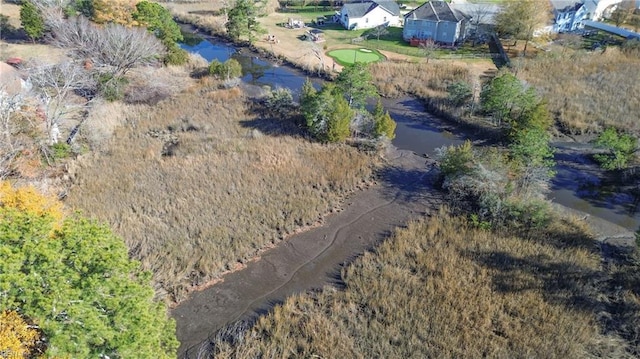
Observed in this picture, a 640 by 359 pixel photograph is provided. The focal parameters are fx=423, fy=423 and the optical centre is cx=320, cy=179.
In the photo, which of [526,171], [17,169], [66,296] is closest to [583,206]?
[526,171]

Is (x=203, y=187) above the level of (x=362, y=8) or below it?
below

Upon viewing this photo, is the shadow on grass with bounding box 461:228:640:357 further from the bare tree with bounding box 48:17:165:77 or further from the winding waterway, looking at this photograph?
the bare tree with bounding box 48:17:165:77

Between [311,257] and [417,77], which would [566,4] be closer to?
[417,77]

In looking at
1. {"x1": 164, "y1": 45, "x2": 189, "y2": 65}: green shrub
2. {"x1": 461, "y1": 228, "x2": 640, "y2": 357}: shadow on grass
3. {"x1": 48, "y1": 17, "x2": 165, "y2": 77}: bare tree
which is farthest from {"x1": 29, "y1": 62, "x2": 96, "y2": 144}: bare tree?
{"x1": 461, "y1": 228, "x2": 640, "y2": 357}: shadow on grass

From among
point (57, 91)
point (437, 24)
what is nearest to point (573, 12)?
point (437, 24)

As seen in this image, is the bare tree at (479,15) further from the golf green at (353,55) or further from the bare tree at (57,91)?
the bare tree at (57,91)

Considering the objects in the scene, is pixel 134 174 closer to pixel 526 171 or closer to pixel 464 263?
pixel 464 263
